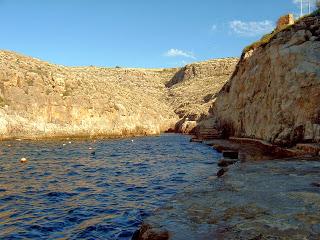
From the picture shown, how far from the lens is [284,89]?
29938 mm

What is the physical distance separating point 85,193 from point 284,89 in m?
20.2

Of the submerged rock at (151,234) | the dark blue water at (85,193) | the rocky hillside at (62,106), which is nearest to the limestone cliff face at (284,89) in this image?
the dark blue water at (85,193)

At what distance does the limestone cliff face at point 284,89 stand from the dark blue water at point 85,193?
22.2 ft

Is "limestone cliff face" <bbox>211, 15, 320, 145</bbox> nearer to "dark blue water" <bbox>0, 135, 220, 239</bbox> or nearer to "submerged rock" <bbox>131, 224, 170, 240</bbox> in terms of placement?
"dark blue water" <bbox>0, 135, 220, 239</bbox>

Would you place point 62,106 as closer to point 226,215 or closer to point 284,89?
point 284,89

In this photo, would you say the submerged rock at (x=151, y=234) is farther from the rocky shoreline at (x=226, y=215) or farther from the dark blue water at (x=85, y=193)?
the dark blue water at (x=85, y=193)

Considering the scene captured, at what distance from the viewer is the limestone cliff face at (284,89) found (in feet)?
83.3

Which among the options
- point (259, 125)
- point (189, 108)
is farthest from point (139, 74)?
point (259, 125)

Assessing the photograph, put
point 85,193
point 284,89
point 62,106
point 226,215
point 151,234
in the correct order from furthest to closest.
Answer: point 62,106
point 284,89
point 85,193
point 226,215
point 151,234

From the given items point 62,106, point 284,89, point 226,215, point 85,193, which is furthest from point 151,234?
point 62,106

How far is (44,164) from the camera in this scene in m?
24.9

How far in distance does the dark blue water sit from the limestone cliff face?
677 cm

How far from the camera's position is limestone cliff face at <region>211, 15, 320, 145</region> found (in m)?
25.4

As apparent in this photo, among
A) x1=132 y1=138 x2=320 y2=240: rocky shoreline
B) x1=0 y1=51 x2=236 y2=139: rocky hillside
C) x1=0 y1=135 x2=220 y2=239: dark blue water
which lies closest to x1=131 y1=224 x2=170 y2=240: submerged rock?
x1=132 y1=138 x2=320 y2=240: rocky shoreline
